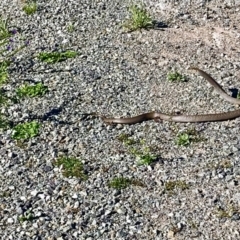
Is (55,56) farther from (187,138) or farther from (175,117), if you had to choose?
(187,138)

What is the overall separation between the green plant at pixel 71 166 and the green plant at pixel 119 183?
367mm

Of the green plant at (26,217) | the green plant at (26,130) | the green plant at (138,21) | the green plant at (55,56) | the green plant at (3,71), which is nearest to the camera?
the green plant at (26,217)

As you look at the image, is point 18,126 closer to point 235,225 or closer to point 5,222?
point 5,222

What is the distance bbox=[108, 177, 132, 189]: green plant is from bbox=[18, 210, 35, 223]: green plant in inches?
42.9

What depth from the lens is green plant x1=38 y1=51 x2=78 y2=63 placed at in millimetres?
11516

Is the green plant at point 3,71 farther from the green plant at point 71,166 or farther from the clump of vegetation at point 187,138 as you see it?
the clump of vegetation at point 187,138

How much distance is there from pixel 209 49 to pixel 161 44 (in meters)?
0.88

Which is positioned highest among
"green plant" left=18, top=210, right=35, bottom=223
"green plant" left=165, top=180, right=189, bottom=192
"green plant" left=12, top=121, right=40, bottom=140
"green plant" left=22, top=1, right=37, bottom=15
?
"green plant" left=22, top=1, right=37, bottom=15

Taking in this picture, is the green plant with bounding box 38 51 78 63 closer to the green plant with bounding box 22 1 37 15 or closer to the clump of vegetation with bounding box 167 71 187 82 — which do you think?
the clump of vegetation with bounding box 167 71 187 82

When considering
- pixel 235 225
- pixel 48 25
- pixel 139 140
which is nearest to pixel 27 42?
pixel 48 25

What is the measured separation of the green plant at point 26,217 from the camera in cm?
771

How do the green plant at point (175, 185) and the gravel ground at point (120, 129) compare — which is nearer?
the gravel ground at point (120, 129)

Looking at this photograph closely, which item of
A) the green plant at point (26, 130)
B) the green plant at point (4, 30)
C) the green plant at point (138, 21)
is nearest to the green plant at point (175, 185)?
the green plant at point (26, 130)

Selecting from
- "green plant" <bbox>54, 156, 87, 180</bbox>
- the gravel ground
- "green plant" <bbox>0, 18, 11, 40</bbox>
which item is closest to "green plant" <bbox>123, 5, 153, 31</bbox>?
the gravel ground
